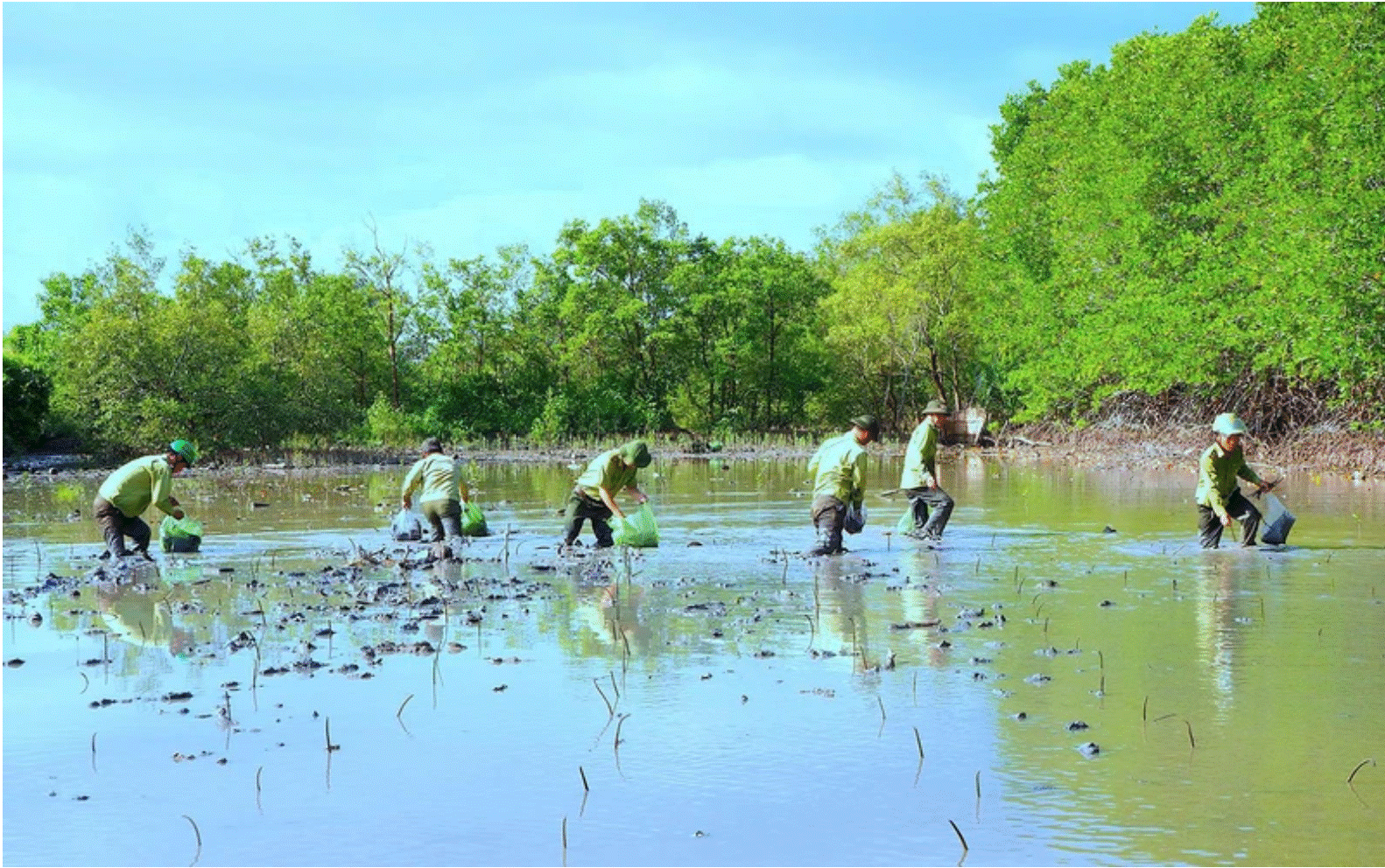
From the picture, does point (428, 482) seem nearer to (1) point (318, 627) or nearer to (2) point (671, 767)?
(1) point (318, 627)

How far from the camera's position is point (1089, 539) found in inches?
776

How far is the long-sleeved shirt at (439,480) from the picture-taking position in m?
18.9

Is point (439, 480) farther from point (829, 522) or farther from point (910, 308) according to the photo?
point (910, 308)

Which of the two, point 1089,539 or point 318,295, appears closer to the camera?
point 1089,539

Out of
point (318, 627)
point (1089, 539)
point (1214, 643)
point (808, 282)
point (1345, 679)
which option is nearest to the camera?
point (1345, 679)

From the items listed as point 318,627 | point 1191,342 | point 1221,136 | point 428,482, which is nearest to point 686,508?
point 428,482

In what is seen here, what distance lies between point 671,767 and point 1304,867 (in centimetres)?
331

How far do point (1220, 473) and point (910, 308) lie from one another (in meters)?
46.2

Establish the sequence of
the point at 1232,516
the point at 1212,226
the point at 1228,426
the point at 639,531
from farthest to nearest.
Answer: the point at 1212,226
the point at 639,531
the point at 1232,516
the point at 1228,426

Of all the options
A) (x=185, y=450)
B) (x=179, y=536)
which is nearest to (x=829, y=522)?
(x=185, y=450)

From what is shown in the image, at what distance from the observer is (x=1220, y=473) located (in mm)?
17484

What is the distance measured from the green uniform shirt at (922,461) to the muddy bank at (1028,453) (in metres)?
15.4

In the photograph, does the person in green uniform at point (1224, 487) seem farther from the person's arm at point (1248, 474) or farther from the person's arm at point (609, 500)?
the person's arm at point (609, 500)

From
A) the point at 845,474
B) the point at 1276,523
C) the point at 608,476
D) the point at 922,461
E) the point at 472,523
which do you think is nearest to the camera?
the point at 845,474
